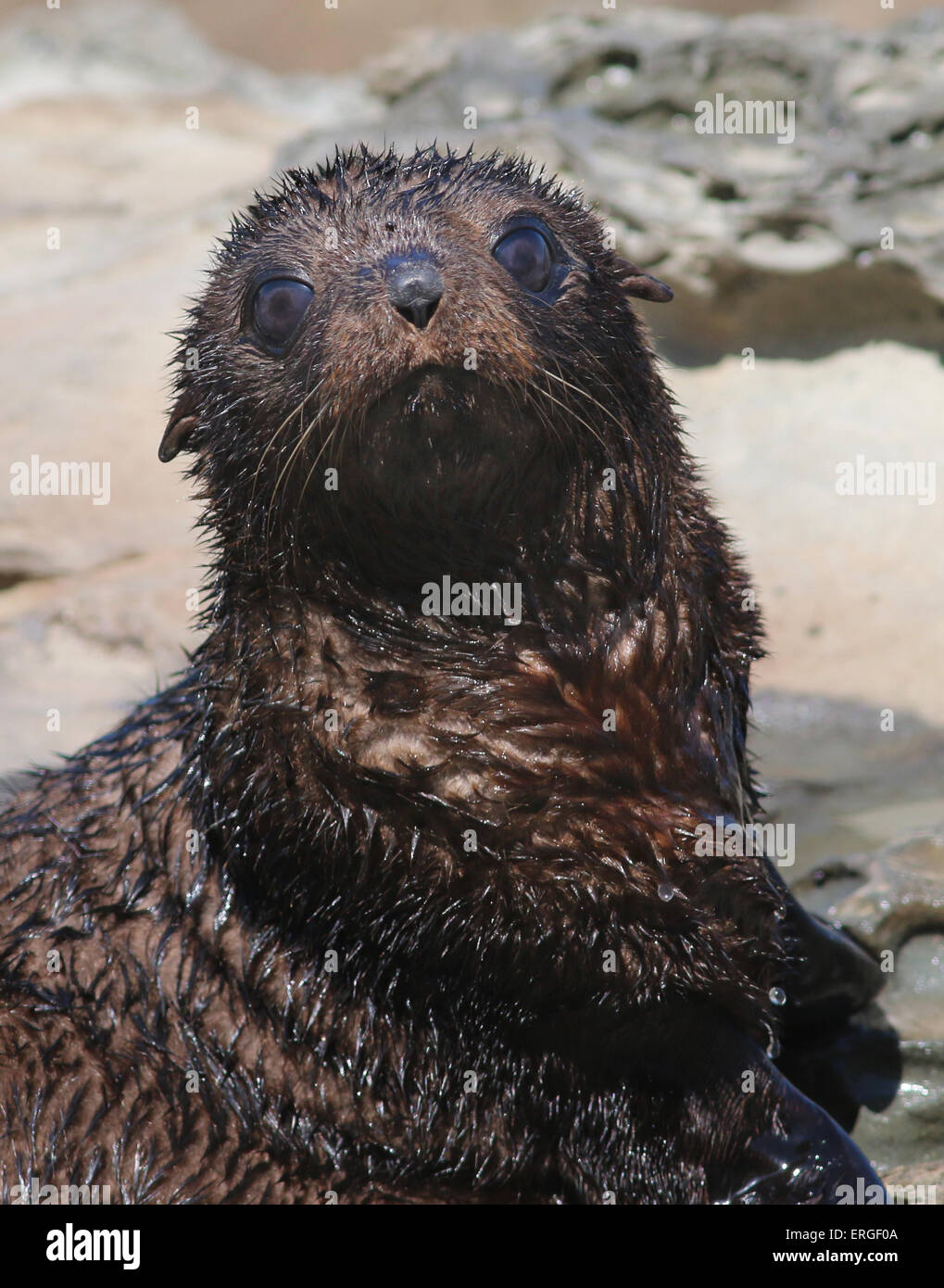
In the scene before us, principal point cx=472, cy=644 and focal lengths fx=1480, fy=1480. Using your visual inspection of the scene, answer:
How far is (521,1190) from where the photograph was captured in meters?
4.05

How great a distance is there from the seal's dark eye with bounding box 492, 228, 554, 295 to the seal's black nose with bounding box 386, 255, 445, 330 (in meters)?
0.36

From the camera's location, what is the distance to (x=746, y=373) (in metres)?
9.65

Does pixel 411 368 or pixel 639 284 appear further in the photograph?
pixel 639 284

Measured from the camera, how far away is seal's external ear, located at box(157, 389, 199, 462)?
413cm

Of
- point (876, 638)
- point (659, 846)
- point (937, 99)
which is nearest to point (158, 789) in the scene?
point (659, 846)

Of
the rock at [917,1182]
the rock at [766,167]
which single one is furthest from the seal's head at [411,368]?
the rock at [766,167]

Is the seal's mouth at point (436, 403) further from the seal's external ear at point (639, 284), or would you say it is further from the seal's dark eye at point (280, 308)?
the seal's external ear at point (639, 284)

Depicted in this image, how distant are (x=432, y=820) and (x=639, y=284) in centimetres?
170

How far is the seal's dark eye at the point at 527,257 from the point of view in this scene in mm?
3734

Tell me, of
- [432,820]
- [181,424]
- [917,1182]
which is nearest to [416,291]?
[181,424]

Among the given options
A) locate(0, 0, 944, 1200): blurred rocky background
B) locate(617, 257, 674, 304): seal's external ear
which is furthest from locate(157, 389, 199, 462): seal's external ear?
locate(0, 0, 944, 1200): blurred rocky background

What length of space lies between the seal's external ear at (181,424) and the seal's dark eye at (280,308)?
380 mm

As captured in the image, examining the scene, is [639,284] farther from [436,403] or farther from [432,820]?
[432,820]

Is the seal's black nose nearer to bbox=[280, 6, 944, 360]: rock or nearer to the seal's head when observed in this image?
the seal's head
